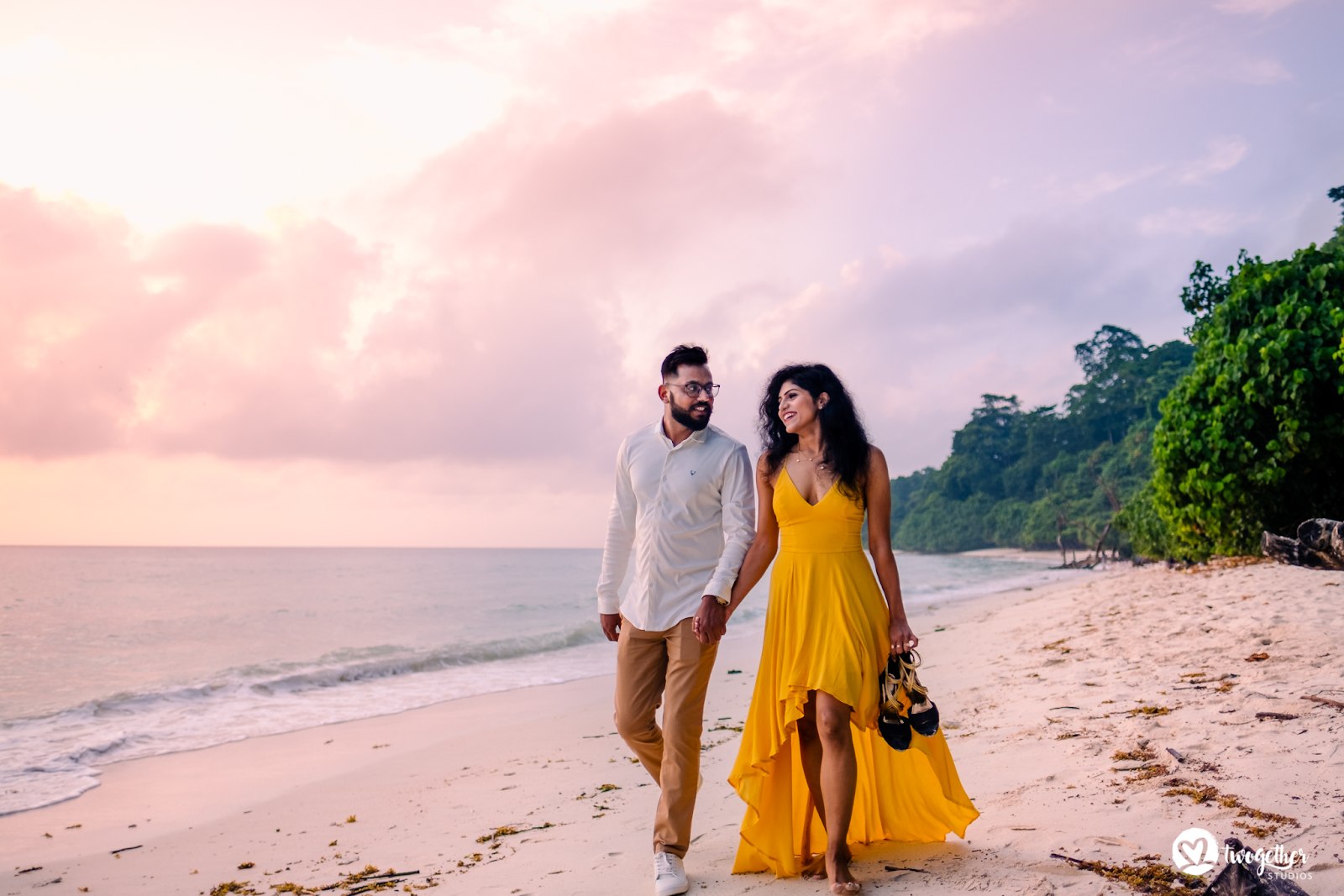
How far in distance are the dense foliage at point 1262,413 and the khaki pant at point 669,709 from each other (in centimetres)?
1021

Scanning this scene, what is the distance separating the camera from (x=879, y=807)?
364 centimetres

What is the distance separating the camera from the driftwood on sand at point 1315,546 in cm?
1068

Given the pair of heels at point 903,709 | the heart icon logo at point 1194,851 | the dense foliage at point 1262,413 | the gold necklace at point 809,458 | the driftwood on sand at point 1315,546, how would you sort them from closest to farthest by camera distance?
1. the heart icon logo at point 1194,851
2. the pair of heels at point 903,709
3. the gold necklace at point 809,458
4. the driftwood on sand at point 1315,546
5. the dense foliage at point 1262,413

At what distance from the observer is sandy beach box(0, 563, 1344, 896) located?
346 cm

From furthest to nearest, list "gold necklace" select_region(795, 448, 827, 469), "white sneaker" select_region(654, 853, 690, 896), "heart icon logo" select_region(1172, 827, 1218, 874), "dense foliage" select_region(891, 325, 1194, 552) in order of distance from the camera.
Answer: "dense foliage" select_region(891, 325, 1194, 552) < "gold necklace" select_region(795, 448, 827, 469) < "white sneaker" select_region(654, 853, 690, 896) < "heart icon logo" select_region(1172, 827, 1218, 874)

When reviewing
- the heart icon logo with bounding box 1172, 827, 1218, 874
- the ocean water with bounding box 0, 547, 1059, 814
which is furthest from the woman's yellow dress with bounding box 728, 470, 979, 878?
the ocean water with bounding box 0, 547, 1059, 814

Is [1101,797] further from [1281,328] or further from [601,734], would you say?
[1281,328]

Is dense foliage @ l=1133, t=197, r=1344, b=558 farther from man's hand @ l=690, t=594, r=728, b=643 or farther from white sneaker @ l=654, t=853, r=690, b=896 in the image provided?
white sneaker @ l=654, t=853, r=690, b=896

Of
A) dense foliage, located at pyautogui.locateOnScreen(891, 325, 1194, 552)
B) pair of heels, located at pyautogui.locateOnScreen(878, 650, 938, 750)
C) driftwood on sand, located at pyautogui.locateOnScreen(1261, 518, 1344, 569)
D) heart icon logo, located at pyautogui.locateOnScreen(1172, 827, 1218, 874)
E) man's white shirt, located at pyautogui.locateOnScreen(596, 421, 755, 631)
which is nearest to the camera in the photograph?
heart icon logo, located at pyautogui.locateOnScreen(1172, 827, 1218, 874)

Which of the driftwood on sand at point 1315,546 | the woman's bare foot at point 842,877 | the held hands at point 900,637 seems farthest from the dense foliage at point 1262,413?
the woman's bare foot at point 842,877

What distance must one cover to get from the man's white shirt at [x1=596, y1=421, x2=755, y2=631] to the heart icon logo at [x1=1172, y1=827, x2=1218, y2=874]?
6.04ft

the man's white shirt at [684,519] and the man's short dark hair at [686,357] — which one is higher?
the man's short dark hair at [686,357]

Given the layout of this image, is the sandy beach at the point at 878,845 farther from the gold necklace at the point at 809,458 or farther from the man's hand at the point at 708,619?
the gold necklace at the point at 809,458

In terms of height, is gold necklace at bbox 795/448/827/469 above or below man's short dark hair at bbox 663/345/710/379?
below
